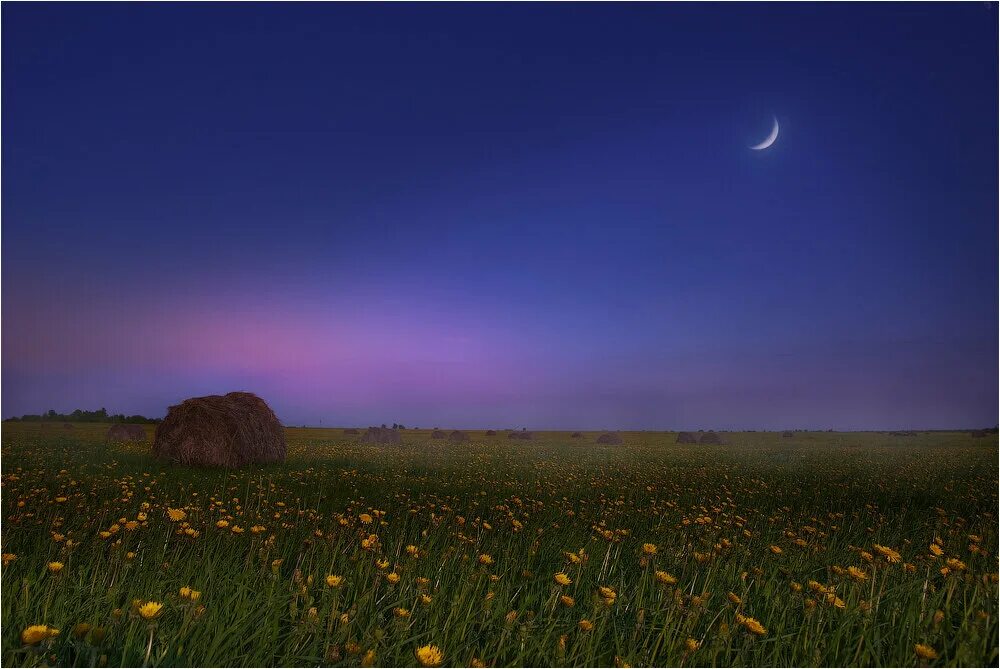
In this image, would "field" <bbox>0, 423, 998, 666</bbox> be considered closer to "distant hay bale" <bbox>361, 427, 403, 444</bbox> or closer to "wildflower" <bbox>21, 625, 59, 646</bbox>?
"wildflower" <bbox>21, 625, 59, 646</bbox>

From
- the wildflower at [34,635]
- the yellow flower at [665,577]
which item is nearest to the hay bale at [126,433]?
the wildflower at [34,635]

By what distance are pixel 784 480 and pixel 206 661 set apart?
43.3 feet

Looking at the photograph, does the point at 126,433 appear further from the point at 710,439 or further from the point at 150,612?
the point at 710,439

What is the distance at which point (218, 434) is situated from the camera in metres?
15.9

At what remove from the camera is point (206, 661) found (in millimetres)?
2811

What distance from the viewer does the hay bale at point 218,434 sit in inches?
618

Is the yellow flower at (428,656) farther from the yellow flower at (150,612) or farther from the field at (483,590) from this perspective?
the yellow flower at (150,612)

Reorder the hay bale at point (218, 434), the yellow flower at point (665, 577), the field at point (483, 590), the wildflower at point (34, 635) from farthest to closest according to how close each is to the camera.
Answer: the hay bale at point (218, 434) → the yellow flower at point (665, 577) → the field at point (483, 590) → the wildflower at point (34, 635)

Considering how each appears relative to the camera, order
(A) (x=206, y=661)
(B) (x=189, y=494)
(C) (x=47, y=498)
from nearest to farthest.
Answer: (A) (x=206, y=661), (C) (x=47, y=498), (B) (x=189, y=494)

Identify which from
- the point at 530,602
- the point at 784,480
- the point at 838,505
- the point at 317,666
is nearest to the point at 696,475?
the point at 784,480

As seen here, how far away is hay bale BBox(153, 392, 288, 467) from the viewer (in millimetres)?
15703

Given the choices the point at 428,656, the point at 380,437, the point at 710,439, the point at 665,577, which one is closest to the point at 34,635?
the point at 428,656

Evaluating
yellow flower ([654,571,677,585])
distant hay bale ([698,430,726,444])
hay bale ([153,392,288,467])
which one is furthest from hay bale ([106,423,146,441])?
distant hay bale ([698,430,726,444])

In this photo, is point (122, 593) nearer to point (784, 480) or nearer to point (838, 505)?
point (838, 505)
